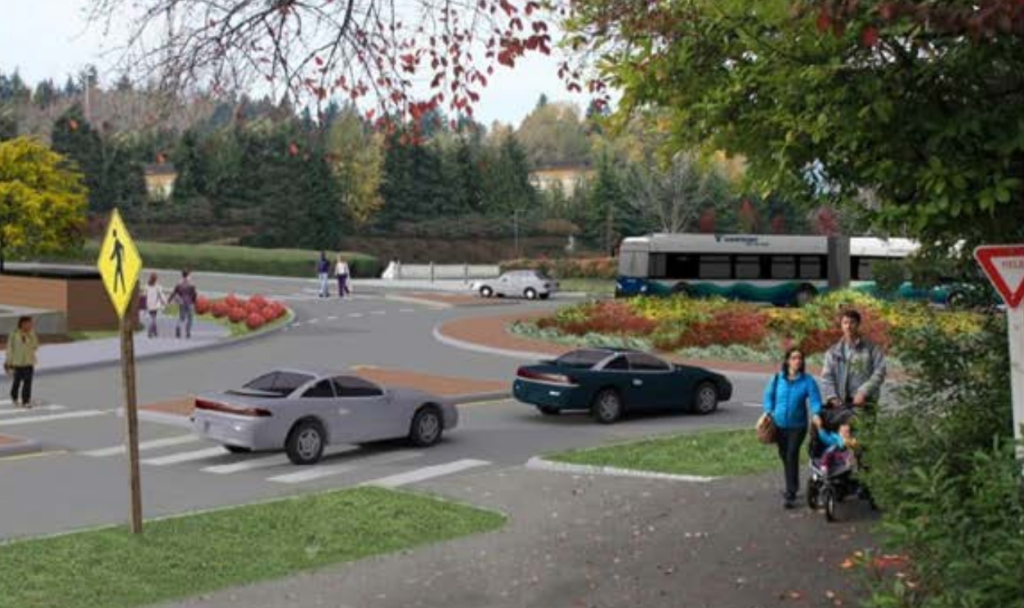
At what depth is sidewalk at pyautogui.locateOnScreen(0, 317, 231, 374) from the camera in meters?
27.0

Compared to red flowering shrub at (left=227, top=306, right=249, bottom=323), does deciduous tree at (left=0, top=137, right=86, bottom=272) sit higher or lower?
higher

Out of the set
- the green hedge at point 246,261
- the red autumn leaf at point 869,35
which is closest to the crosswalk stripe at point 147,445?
the red autumn leaf at point 869,35

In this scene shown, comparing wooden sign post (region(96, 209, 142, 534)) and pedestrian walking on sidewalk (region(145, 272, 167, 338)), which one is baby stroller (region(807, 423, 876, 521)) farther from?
pedestrian walking on sidewalk (region(145, 272, 167, 338))

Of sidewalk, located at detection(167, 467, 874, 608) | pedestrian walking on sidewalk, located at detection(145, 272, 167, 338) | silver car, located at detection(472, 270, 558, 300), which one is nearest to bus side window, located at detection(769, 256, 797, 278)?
silver car, located at detection(472, 270, 558, 300)

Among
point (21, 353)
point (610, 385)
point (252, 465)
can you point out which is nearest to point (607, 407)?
point (610, 385)

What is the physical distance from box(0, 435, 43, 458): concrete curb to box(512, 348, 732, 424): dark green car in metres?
7.35

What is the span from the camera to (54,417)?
1959 cm

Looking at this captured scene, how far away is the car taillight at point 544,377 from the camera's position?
19.0 m

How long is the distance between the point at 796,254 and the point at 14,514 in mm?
40707

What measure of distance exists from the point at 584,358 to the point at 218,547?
1000 centimetres

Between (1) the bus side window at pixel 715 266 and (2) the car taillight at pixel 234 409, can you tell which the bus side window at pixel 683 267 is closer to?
(1) the bus side window at pixel 715 266

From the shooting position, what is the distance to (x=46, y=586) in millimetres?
9352

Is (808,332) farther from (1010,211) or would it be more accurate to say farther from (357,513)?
(1010,211)

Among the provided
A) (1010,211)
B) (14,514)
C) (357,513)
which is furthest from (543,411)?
(1010,211)
